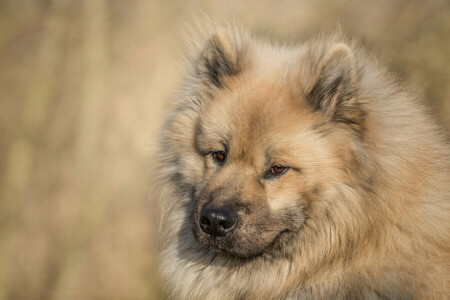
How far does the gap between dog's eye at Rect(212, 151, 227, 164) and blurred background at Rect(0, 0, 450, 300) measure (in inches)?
59.1

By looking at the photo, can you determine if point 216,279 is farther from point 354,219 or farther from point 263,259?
point 354,219

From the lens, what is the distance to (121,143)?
6.04m

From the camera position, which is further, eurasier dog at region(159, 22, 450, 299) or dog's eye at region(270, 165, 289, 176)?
dog's eye at region(270, 165, 289, 176)

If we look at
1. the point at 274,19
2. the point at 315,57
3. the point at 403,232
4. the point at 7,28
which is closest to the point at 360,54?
the point at 315,57

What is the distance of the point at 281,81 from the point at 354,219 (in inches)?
42.7

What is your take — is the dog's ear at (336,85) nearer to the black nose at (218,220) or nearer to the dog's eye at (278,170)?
the dog's eye at (278,170)

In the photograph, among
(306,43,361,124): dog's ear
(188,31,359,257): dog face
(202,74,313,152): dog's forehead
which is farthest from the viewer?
(202,74,313,152): dog's forehead

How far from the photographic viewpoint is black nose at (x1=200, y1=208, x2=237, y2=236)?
3557 millimetres

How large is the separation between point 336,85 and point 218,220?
117 cm

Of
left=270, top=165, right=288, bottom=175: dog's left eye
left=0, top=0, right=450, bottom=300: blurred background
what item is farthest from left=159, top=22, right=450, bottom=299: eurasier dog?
left=0, top=0, right=450, bottom=300: blurred background

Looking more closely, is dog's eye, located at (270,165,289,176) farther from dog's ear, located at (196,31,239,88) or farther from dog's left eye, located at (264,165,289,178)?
dog's ear, located at (196,31,239,88)

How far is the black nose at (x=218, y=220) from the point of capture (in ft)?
11.7

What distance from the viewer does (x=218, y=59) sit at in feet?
13.6

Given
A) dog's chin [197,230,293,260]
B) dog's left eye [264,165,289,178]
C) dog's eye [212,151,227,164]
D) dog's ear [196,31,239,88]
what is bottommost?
dog's chin [197,230,293,260]
